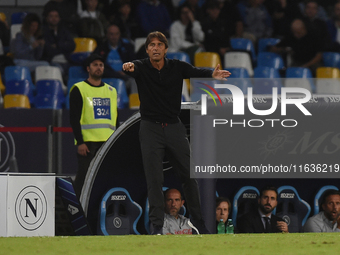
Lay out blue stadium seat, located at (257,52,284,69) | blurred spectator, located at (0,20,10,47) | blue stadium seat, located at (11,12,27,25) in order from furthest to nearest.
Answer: blue stadium seat, located at (11,12,27,25) < blurred spectator, located at (0,20,10,47) < blue stadium seat, located at (257,52,284,69)

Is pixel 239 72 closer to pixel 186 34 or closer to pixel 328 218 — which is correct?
pixel 186 34

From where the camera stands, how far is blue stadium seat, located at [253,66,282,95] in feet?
29.9

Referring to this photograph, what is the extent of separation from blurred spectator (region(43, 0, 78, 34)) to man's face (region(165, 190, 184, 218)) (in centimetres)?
549

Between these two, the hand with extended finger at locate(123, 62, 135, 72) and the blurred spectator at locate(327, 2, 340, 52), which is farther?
the blurred spectator at locate(327, 2, 340, 52)

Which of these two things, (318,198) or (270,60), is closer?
(318,198)

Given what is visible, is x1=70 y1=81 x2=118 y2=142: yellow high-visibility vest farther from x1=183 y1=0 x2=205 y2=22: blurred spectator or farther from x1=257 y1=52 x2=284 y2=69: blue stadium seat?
x1=183 y1=0 x2=205 y2=22: blurred spectator

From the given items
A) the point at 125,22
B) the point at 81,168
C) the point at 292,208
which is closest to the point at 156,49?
the point at 81,168

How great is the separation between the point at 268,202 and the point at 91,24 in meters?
5.74

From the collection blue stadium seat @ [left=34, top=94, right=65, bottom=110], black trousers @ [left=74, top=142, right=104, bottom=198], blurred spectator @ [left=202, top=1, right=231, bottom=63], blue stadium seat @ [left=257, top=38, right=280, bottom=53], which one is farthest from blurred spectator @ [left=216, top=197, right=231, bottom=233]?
blue stadium seat @ [left=257, top=38, right=280, bottom=53]

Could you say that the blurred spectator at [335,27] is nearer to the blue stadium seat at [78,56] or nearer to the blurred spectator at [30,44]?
the blue stadium seat at [78,56]

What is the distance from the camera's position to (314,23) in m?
11.0

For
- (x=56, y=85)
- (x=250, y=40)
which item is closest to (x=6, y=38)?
(x=56, y=85)

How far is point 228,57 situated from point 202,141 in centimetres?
529

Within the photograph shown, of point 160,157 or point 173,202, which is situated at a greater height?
point 160,157
